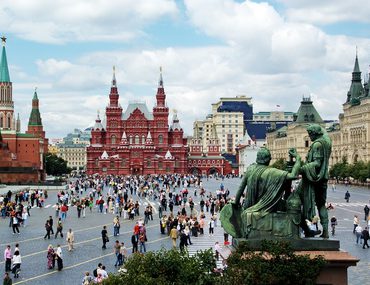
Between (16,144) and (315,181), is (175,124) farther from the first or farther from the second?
(315,181)

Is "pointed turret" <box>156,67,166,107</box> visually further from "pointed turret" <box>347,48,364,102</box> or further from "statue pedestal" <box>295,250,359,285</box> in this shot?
"statue pedestal" <box>295,250,359,285</box>

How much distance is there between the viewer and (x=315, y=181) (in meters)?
12.2

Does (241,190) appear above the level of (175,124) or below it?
below

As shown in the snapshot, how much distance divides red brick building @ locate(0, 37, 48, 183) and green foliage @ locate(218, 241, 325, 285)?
8098 centimetres

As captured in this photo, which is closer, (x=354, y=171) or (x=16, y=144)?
(x=354, y=171)

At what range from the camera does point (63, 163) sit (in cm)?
14550

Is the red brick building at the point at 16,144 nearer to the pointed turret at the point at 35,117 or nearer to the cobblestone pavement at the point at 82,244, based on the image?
the pointed turret at the point at 35,117

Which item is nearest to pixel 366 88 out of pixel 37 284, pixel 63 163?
pixel 63 163

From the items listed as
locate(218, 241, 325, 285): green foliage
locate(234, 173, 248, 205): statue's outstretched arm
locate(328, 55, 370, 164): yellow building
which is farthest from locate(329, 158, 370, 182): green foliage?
locate(218, 241, 325, 285): green foliage

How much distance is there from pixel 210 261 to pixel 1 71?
12967 centimetres

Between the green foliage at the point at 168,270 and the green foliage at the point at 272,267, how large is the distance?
0.64 metres

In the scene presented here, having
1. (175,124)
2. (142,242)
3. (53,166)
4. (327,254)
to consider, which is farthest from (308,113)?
(327,254)

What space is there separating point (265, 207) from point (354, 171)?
7732cm

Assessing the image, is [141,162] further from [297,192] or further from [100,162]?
[297,192]
